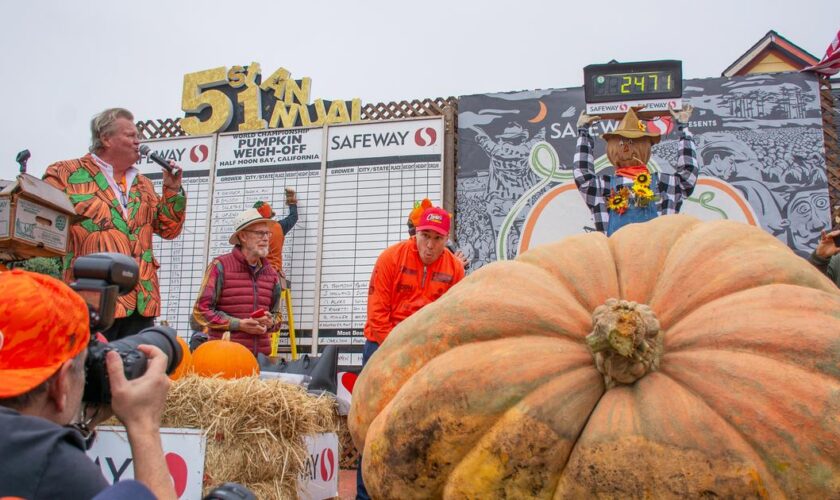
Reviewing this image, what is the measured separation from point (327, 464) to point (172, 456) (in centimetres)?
111

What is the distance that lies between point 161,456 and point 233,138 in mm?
6262

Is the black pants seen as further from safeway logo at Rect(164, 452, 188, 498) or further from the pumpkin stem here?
the pumpkin stem

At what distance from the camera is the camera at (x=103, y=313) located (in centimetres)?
147

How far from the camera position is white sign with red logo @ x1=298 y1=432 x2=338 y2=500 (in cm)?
361

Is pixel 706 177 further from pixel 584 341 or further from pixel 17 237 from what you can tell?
pixel 17 237

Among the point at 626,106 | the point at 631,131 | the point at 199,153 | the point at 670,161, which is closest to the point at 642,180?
the point at 631,131

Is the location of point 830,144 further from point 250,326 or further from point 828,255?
point 250,326

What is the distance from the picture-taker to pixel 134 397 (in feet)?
4.80

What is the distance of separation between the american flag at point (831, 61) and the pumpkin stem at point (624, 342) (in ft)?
17.3

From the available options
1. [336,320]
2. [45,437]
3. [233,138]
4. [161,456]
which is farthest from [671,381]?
[233,138]

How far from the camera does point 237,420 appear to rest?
3.30 meters

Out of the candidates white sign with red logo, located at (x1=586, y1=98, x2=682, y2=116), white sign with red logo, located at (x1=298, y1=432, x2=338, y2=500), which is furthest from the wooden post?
white sign with red logo, located at (x1=298, y1=432, x2=338, y2=500)

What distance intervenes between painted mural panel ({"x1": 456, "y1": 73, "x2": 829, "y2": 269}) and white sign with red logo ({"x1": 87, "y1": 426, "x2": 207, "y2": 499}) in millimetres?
3505

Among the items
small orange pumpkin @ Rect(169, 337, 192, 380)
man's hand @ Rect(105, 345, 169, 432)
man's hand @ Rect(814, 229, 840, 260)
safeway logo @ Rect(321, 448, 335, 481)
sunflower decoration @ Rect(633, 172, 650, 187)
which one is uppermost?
sunflower decoration @ Rect(633, 172, 650, 187)
